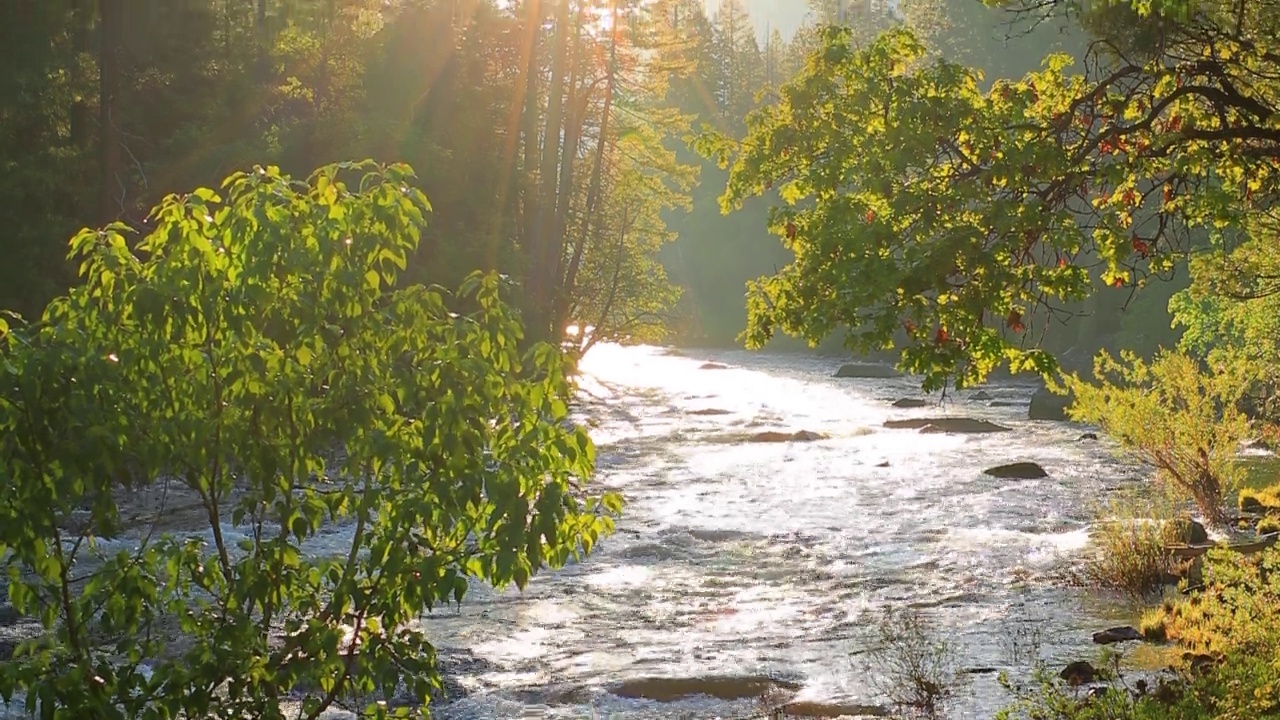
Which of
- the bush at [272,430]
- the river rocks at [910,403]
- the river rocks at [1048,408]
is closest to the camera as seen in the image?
the bush at [272,430]

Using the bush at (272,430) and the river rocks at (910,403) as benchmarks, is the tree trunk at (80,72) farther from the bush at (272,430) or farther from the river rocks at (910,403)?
the bush at (272,430)

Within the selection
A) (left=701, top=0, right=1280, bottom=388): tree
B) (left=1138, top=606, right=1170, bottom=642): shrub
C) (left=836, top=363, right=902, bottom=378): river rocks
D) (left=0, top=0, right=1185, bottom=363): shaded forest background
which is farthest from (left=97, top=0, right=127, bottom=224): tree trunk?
(left=836, top=363, right=902, bottom=378): river rocks

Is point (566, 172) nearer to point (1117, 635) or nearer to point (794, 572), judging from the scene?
point (794, 572)

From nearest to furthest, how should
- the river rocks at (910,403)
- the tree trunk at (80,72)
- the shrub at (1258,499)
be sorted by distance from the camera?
the shrub at (1258,499), the tree trunk at (80,72), the river rocks at (910,403)

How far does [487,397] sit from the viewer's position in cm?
626

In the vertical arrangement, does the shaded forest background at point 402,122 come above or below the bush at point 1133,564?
above

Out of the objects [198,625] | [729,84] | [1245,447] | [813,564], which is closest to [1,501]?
[198,625]

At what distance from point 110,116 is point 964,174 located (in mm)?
23031

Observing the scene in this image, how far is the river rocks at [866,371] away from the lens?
50719 millimetres

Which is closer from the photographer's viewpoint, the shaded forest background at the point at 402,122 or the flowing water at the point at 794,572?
the flowing water at the point at 794,572

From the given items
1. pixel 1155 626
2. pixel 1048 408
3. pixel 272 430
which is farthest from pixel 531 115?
pixel 272 430

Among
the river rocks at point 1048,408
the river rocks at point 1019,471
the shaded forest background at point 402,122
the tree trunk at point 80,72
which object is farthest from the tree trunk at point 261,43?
the river rocks at point 1048,408

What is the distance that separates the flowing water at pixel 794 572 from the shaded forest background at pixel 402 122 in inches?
179

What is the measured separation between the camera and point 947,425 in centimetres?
3384
